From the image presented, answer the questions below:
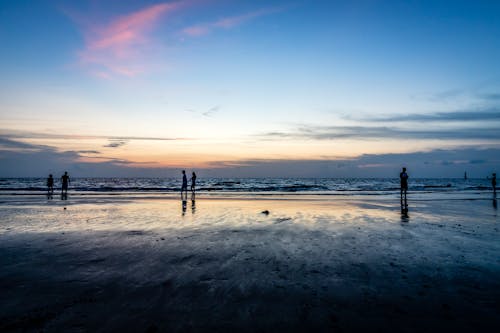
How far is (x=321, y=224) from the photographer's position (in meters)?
13.2

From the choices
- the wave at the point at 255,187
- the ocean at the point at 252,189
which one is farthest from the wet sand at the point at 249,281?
the wave at the point at 255,187

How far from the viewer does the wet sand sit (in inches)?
168

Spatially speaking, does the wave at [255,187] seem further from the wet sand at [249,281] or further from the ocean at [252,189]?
the wet sand at [249,281]

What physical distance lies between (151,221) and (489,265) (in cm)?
1269

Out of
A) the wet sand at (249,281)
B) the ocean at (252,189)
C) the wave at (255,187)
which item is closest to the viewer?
the wet sand at (249,281)

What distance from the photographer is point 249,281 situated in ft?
19.4

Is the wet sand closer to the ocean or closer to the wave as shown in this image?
the ocean

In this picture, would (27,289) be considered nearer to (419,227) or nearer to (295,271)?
(295,271)

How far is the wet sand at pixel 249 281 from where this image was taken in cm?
428

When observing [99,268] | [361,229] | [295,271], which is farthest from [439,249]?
[99,268]

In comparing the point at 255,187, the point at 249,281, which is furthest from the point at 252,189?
the point at 249,281

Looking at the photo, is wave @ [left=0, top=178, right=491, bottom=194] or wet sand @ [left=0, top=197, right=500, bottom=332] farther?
wave @ [left=0, top=178, right=491, bottom=194]

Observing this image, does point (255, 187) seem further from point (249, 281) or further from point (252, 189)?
point (249, 281)

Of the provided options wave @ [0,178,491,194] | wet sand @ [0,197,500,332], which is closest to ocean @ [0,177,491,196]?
wave @ [0,178,491,194]
